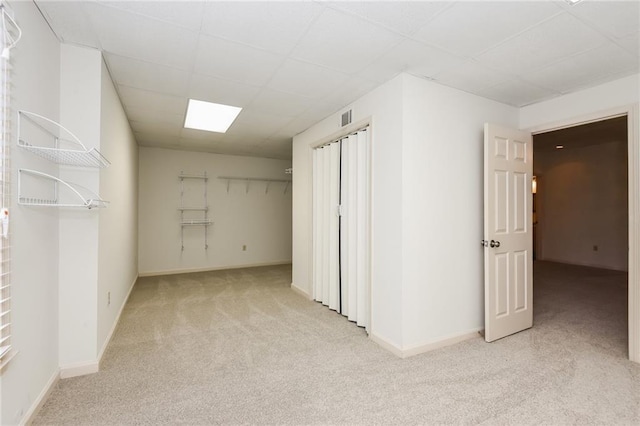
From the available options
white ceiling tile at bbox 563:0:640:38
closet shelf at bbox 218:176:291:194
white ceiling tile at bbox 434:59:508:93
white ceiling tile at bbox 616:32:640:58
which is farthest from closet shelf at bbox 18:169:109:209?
closet shelf at bbox 218:176:291:194

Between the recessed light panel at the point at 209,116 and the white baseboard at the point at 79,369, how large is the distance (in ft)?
8.65

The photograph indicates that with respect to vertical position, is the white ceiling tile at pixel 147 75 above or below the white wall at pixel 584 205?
above

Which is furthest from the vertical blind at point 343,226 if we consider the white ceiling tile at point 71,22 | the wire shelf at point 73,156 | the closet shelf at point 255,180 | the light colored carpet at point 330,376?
the closet shelf at point 255,180

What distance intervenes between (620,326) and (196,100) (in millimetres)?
5234

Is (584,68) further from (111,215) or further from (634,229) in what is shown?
(111,215)

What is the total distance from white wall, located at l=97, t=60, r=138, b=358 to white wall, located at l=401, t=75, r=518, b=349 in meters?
2.55

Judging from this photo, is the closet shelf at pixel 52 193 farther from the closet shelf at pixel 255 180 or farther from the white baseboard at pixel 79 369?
the closet shelf at pixel 255 180

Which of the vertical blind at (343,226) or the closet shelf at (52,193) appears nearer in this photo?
the closet shelf at (52,193)

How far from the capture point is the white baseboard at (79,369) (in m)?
2.21

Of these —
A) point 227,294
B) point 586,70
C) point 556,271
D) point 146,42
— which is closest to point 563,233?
point 556,271

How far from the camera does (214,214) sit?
20.8ft

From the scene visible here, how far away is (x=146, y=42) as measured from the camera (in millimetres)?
2174

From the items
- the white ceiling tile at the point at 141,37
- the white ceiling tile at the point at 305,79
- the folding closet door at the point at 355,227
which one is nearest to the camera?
the white ceiling tile at the point at 141,37

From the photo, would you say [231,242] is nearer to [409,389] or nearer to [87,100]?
[87,100]
